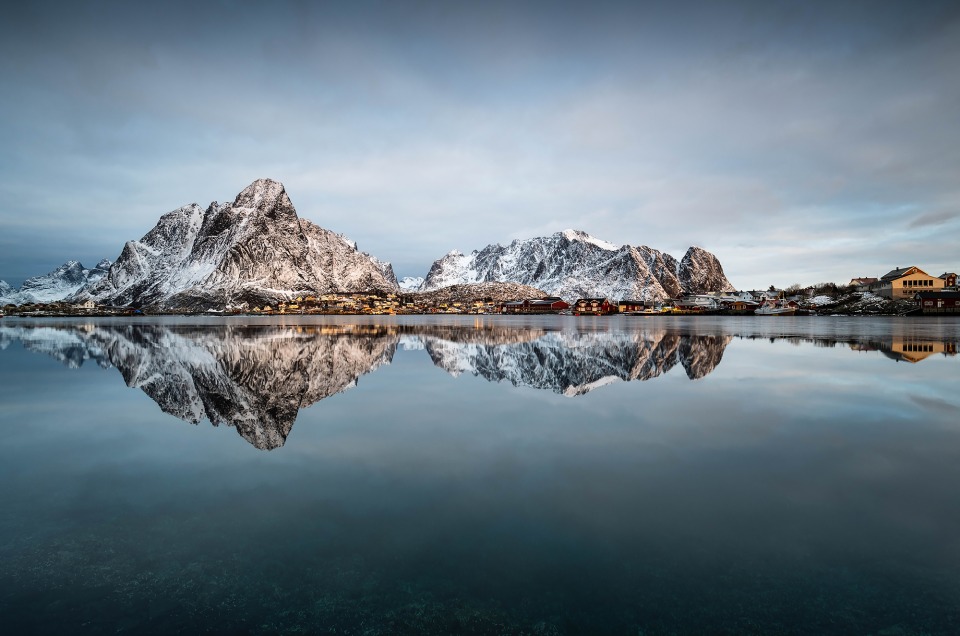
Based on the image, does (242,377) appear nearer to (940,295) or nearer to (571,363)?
(571,363)

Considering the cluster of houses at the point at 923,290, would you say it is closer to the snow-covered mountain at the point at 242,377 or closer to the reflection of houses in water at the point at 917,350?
the reflection of houses in water at the point at 917,350

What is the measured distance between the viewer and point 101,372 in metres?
24.4

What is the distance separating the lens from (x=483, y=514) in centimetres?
765

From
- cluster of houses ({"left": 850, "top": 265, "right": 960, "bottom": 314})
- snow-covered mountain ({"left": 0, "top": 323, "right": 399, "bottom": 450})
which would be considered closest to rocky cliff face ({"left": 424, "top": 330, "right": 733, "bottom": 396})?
snow-covered mountain ({"left": 0, "top": 323, "right": 399, "bottom": 450})

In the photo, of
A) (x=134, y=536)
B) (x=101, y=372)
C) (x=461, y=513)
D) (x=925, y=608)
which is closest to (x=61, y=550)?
(x=134, y=536)

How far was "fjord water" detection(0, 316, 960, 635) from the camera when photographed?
5.34 m

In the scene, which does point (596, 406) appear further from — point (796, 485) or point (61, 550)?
point (61, 550)

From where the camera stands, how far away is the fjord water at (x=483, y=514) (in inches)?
210

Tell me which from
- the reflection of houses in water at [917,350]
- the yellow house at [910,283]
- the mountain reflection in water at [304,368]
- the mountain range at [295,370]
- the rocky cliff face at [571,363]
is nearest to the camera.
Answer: the mountain range at [295,370]

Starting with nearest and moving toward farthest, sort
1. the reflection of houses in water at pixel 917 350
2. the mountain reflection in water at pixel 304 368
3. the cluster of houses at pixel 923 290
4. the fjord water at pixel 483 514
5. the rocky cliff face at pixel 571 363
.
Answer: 1. the fjord water at pixel 483 514
2. the mountain reflection in water at pixel 304 368
3. the rocky cliff face at pixel 571 363
4. the reflection of houses in water at pixel 917 350
5. the cluster of houses at pixel 923 290

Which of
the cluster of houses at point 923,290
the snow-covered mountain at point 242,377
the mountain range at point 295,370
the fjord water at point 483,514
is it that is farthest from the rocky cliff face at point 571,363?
the cluster of houses at point 923,290

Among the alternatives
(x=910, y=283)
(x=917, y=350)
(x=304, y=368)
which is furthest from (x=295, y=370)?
(x=910, y=283)

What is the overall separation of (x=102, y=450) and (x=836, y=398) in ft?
72.2

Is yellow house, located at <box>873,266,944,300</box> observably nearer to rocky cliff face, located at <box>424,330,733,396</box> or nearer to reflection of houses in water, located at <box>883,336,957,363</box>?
reflection of houses in water, located at <box>883,336,957,363</box>
